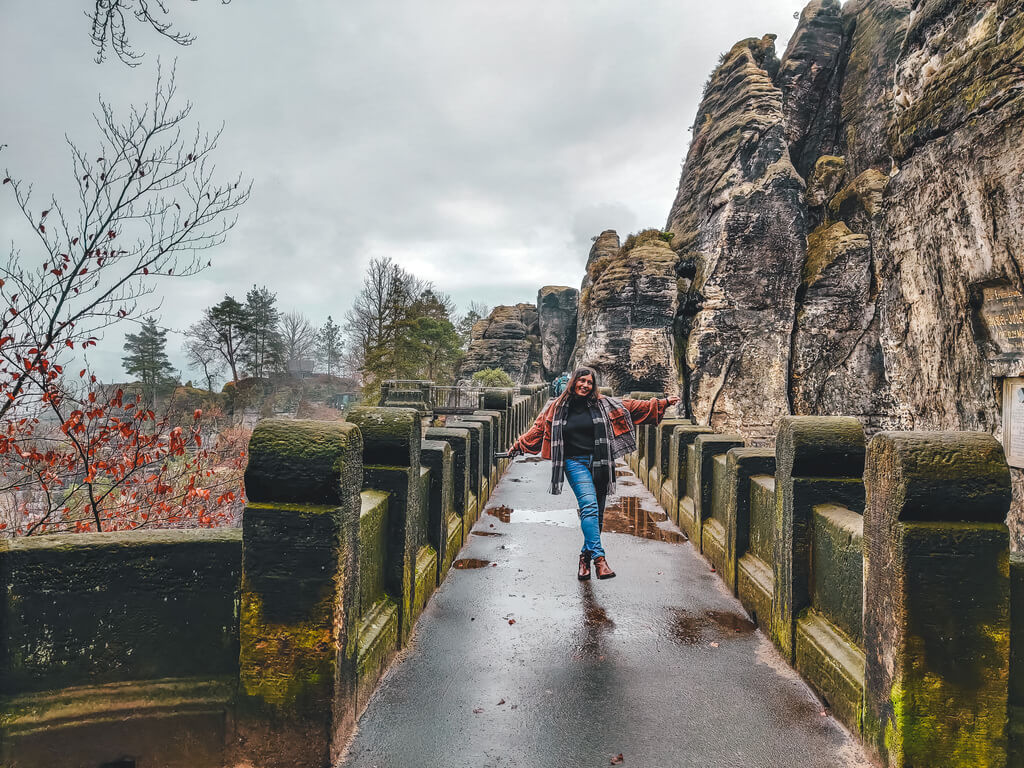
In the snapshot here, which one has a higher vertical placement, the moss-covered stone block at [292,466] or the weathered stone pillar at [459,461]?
the moss-covered stone block at [292,466]

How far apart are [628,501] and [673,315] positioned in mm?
15091

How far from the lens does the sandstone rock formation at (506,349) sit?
4834 centimetres

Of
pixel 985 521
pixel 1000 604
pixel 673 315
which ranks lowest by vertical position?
pixel 1000 604

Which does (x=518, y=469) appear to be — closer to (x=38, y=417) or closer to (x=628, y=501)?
(x=628, y=501)

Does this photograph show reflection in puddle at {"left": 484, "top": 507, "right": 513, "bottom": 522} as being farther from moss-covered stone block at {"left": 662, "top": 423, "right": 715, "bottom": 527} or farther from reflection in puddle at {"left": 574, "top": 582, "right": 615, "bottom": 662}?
reflection in puddle at {"left": 574, "top": 582, "right": 615, "bottom": 662}

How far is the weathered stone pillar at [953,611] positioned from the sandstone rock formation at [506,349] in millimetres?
44896

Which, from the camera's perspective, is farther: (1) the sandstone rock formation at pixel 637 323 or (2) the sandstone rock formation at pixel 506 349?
(2) the sandstone rock formation at pixel 506 349

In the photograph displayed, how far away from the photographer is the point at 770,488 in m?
4.09

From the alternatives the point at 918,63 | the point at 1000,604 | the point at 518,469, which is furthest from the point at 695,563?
the point at 918,63

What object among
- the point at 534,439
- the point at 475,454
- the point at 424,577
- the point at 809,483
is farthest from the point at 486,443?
the point at 809,483

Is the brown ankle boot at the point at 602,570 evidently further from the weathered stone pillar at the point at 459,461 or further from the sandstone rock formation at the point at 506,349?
the sandstone rock formation at the point at 506,349

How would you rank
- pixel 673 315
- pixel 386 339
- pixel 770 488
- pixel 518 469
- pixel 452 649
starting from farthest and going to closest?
1. pixel 386 339
2. pixel 673 315
3. pixel 518 469
4. pixel 770 488
5. pixel 452 649

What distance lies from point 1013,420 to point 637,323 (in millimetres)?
16795

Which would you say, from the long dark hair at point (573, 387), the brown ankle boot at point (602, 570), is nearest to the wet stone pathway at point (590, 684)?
the brown ankle boot at point (602, 570)
